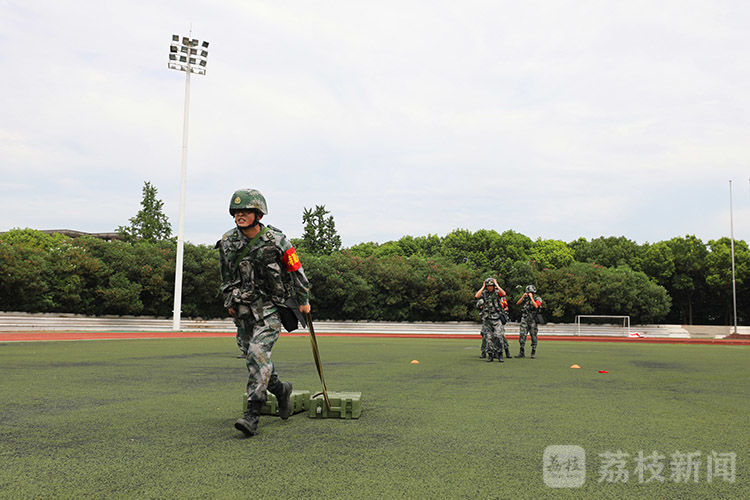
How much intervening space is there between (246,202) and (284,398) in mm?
2196

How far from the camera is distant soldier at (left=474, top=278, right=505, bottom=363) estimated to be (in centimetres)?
1470

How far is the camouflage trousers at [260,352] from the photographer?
222 inches

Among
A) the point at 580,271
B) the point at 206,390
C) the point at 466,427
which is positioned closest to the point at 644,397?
the point at 466,427

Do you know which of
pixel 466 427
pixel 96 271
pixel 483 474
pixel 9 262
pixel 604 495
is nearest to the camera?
pixel 604 495

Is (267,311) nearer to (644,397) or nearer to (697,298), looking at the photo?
(644,397)

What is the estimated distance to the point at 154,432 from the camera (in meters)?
5.64

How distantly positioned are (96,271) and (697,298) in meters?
68.7

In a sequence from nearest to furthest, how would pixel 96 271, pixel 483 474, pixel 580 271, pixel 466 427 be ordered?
pixel 483 474, pixel 466 427, pixel 96 271, pixel 580 271

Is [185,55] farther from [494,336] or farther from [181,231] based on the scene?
[494,336]

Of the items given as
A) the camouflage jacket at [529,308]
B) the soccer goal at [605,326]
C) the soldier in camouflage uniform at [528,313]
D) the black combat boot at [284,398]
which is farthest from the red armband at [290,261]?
the soccer goal at [605,326]

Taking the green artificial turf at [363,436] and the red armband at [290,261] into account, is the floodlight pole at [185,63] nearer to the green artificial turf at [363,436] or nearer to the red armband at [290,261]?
the green artificial turf at [363,436]

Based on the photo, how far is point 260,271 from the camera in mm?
5898

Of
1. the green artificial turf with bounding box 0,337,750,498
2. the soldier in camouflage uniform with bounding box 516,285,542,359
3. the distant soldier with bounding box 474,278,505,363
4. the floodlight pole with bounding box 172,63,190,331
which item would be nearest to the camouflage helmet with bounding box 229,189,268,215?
the green artificial turf with bounding box 0,337,750,498

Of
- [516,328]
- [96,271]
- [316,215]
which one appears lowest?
[516,328]
